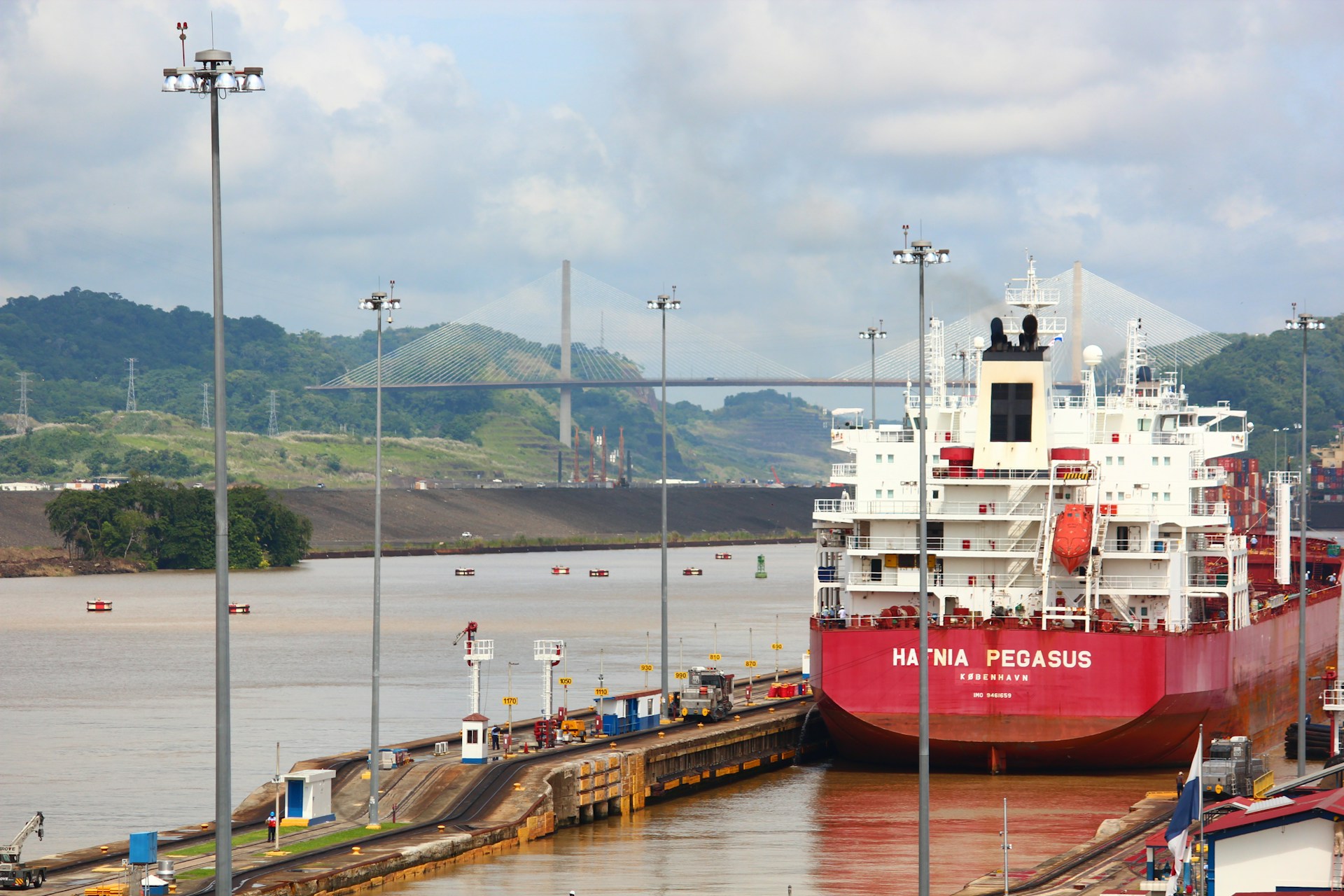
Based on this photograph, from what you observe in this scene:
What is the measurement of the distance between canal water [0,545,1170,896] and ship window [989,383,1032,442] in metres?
9.43

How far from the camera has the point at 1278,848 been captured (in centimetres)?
2420

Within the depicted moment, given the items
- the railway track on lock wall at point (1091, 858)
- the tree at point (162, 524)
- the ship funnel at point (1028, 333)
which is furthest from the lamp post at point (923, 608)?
the tree at point (162, 524)

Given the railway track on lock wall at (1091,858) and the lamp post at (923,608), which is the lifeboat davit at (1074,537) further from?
the lamp post at (923,608)

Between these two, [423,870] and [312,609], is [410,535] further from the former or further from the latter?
[423,870]

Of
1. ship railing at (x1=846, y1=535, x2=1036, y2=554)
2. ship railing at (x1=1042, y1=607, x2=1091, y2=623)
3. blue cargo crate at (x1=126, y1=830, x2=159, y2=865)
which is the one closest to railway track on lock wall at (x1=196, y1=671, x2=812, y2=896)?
blue cargo crate at (x1=126, y1=830, x2=159, y2=865)

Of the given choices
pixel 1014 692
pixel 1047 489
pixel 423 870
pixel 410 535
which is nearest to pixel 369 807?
pixel 423 870

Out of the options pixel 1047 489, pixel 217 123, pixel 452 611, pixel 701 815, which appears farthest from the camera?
pixel 452 611

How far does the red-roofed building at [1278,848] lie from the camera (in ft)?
77.8

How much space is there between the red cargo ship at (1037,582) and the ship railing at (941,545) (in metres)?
0.06

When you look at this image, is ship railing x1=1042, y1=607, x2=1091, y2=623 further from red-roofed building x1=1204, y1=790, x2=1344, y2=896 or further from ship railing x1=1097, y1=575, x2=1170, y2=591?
red-roofed building x1=1204, y1=790, x2=1344, y2=896

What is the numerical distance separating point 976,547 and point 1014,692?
15.5ft

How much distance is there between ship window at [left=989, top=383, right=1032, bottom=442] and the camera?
162ft

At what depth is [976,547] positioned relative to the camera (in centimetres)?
4728

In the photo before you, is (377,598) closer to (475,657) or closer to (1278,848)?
(475,657)
